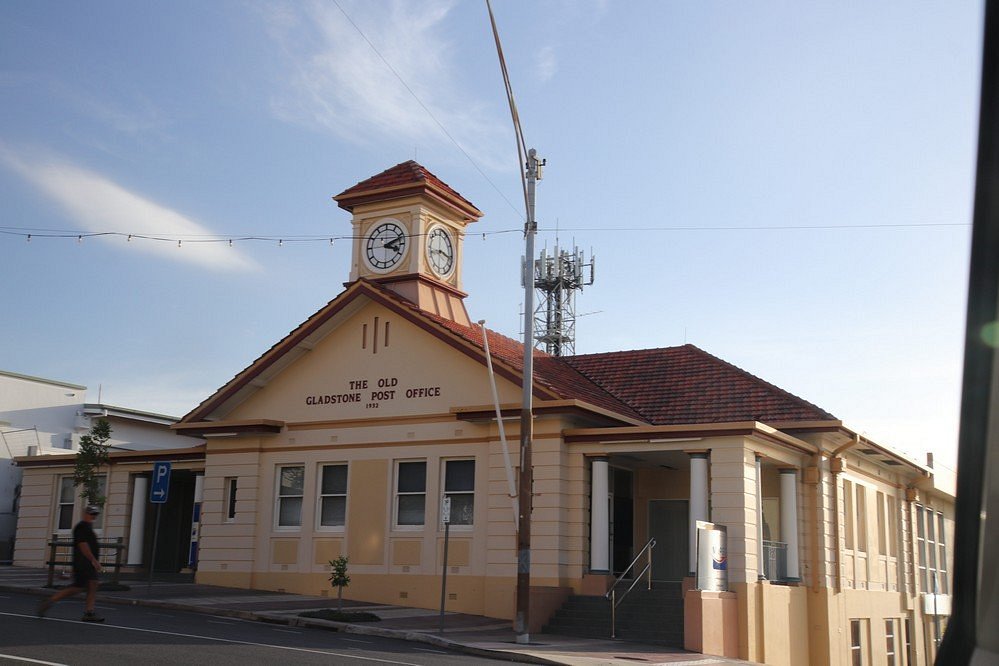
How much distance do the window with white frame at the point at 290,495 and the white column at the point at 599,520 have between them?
782 centimetres

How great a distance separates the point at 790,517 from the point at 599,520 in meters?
4.06

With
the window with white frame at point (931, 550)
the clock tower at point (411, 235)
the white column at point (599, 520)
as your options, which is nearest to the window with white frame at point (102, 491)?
the clock tower at point (411, 235)

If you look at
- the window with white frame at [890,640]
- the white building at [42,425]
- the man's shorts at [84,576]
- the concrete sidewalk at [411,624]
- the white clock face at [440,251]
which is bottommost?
the window with white frame at [890,640]

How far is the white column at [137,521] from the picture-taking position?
3028 centimetres

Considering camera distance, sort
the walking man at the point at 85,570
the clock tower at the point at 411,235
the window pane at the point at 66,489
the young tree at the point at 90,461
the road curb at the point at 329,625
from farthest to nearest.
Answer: the window pane at the point at 66,489 < the clock tower at the point at 411,235 < the young tree at the point at 90,461 < the road curb at the point at 329,625 < the walking man at the point at 85,570

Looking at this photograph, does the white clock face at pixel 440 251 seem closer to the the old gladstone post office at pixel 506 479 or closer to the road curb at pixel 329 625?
the the old gladstone post office at pixel 506 479

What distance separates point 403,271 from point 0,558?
1757cm

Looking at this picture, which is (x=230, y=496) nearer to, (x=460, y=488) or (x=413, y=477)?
(x=413, y=477)

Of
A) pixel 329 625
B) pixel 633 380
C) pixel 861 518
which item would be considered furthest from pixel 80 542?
pixel 861 518

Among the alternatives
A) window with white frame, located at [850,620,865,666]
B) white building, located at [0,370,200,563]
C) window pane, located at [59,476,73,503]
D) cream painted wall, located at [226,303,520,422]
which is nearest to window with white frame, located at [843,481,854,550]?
window with white frame, located at [850,620,865,666]

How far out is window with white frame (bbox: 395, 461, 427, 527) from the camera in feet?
81.7

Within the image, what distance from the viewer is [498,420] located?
74.7 feet

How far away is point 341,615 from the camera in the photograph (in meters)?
19.3

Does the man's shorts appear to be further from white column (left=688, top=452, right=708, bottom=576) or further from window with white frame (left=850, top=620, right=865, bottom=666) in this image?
window with white frame (left=850, top=620, right=865, bottom=666)
